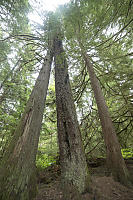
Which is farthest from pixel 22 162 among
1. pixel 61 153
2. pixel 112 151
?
pixel 112 151

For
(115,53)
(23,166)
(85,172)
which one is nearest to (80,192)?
(85,172)

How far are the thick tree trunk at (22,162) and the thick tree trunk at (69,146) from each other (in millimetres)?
606

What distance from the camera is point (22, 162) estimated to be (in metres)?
1.80

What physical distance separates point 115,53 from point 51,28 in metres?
2.94

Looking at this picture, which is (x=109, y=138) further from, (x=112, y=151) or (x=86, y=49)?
(x=86, y=49)

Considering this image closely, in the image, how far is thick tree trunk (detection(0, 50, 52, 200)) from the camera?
155cm

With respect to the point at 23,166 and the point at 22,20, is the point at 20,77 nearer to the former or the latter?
the point at 22,20

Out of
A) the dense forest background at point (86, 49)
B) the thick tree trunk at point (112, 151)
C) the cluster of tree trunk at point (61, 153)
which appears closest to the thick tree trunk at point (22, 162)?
the cluster of tree trunk at point (61, 153)

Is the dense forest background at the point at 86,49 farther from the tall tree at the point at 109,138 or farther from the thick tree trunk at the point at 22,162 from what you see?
the thick tree trunk at the point at 22,162

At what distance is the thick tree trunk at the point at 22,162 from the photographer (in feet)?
5.10

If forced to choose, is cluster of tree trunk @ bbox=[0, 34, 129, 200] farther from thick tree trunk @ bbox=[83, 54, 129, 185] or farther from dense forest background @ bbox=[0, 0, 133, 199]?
dense forest background @ bbox=[0, 0, 133, 199]

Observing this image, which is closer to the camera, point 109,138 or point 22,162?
point 22,162

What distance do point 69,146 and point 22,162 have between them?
3.19ft

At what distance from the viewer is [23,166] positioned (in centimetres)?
179
